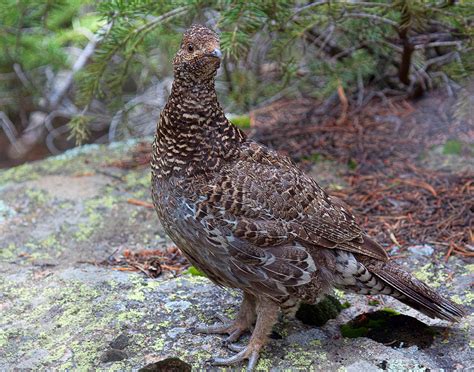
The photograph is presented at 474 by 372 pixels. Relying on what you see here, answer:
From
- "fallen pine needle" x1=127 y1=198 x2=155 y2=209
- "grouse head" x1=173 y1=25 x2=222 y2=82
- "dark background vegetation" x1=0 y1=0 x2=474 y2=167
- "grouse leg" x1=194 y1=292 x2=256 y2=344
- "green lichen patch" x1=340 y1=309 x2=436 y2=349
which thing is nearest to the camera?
"grouse head" x1=173 y1=25 x2=222 y2=82

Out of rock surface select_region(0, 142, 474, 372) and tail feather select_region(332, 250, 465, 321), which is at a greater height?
tail feather select_region(332, 250, 465, 321)

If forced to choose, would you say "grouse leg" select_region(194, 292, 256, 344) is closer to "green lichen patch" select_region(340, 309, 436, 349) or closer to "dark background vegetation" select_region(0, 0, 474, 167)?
"green lichen patch" select_region(340, 309, 436, 349)

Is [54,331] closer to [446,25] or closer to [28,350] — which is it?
[28,350]

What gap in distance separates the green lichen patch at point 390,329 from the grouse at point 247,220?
141mm

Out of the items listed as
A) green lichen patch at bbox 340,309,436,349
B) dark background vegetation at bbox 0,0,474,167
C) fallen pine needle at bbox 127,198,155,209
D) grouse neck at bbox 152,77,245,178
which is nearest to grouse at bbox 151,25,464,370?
grouse neck at bbox 152,77,245,178

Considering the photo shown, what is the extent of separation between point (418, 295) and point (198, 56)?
6.25ft

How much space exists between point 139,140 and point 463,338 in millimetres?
4388

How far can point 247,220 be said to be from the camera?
127 inches

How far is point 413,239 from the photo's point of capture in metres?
4.50

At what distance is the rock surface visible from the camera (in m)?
3.28

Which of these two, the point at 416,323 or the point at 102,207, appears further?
the point at 102,207

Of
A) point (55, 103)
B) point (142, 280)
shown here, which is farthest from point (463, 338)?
point (55, 103)

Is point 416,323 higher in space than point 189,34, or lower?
lower

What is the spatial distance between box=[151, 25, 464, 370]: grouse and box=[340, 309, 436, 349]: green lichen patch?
141mm
